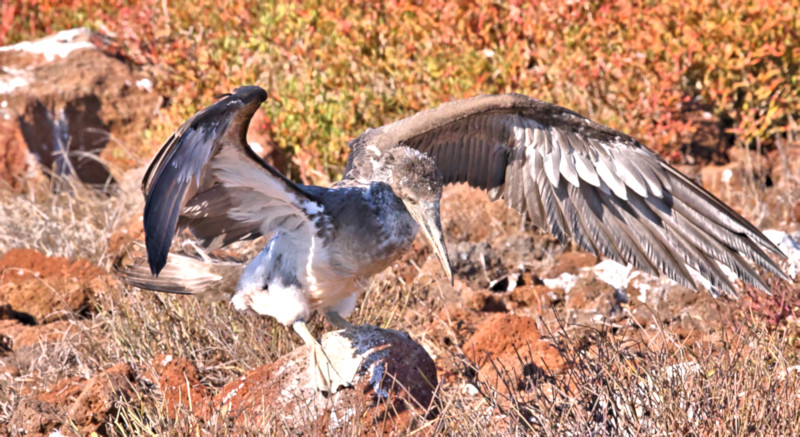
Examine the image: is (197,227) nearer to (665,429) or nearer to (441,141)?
(441,141)

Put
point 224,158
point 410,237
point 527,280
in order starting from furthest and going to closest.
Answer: point 527,280 → point 410,237 → point 224,158

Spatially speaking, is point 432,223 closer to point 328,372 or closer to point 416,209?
point 416,209

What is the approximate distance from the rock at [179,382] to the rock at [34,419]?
0.44m

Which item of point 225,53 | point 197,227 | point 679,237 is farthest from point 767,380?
point 225,53

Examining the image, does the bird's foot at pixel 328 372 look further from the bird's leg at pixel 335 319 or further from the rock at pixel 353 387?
the bird's leg at pixel 335 319

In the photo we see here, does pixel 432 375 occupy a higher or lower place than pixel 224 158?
lower

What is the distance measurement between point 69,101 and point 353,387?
18.0 ft

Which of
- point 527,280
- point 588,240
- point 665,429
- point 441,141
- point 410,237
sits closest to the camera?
point 665,429

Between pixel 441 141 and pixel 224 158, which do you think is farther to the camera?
pixel 441 141

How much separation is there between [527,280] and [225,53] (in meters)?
4.11

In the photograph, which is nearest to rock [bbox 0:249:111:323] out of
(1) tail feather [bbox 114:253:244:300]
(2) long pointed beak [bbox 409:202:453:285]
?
(1) tail feather [bbox 114:253:244:300]

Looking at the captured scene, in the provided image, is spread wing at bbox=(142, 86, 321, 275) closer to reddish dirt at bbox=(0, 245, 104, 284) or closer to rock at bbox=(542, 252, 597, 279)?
reddish dirt at bbox=(0, 245, 104, 284)

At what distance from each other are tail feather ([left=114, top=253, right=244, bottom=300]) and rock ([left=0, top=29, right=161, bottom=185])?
3.55m

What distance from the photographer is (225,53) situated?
8625mm
